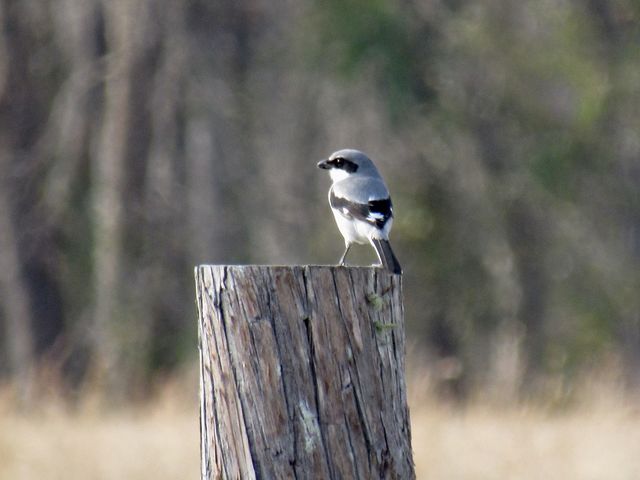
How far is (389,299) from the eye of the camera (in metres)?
3.77

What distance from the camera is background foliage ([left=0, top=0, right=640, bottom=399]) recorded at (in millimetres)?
20156

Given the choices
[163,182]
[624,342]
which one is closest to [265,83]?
[163,182]

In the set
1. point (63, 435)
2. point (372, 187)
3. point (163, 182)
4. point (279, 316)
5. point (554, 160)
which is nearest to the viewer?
point (279, 316)

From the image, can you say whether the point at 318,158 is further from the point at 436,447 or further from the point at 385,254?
the point at 385,254

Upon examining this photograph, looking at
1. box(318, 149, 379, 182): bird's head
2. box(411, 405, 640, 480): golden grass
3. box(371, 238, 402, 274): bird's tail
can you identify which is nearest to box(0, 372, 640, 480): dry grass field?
box(411, 405, 640, 480): golden grass

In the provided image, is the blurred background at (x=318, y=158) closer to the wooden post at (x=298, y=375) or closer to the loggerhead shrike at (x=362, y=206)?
the loggerhead shrike at (x=362, y=206)

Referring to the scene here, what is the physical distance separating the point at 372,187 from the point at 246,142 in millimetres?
17039

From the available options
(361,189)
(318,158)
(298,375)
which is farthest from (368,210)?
(318,158)

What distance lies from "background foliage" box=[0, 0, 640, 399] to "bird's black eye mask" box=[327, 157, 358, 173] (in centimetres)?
1182

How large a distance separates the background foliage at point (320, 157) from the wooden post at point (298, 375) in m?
15.5

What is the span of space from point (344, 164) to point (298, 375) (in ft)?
13.2

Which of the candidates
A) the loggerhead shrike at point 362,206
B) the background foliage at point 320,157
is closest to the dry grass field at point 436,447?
the loggerhead shrike at point 362,206

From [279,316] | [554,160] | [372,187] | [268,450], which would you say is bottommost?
[268,450]

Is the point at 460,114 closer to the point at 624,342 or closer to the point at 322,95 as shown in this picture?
the point at 322,95
